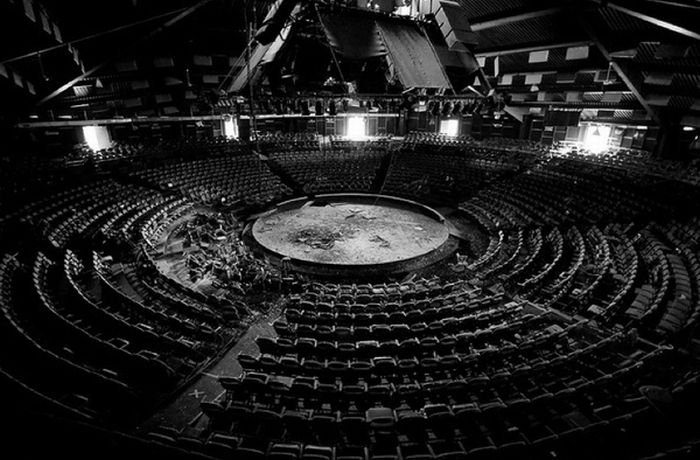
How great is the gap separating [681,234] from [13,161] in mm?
31906

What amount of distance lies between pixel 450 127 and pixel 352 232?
79.1 feet

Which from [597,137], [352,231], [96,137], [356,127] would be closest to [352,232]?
[352,231]

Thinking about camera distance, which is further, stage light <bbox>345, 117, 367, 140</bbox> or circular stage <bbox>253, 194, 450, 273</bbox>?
stage light <bbox>345, 117, 367, 140</bbox>

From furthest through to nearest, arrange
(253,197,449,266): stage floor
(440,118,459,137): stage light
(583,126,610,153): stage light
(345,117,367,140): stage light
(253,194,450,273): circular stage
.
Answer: (345,117,367,140): stage light, (440,118,459,137): stage light, (583,126,610,153): stage light, (253,197,449,266): stage floor, (253,194,450,273): circular stage

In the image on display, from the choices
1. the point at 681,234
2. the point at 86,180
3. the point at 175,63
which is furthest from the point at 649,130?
the point at 86,180

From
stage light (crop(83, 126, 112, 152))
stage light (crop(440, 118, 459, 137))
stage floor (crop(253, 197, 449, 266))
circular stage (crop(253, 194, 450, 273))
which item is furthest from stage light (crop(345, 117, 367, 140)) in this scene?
stage light (crop(83, 126, 112, 152))

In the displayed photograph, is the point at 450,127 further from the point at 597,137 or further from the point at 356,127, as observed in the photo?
the point at 597,137

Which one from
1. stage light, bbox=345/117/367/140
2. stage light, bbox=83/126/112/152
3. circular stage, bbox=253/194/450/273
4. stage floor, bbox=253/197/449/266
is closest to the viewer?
circular stage, bbox=253/194/450/273

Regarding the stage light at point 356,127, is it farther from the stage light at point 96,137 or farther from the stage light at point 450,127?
the stage light at point 96,137

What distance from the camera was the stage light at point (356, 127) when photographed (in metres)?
36.8

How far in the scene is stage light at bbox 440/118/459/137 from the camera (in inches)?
1420

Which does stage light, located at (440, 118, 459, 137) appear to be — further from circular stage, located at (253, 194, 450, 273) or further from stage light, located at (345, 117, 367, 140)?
circular stage, located at (253, 194, 450, 273)

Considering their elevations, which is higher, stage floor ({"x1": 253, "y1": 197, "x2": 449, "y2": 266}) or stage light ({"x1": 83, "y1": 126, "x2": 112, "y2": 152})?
stage light ({"x1": 83, "y1": 126, "x2": 112, "y2": 152})

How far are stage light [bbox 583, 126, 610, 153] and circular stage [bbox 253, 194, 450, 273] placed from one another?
19.3m
